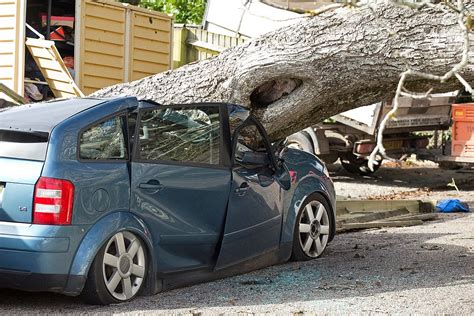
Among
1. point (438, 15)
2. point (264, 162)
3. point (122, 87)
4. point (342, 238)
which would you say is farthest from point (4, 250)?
point (342, 238)

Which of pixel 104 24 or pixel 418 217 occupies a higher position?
pixel 104 24

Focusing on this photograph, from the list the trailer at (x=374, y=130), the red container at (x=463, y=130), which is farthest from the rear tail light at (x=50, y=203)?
the red container at (x=463, y=130)

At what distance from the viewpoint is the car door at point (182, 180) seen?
7.78 m

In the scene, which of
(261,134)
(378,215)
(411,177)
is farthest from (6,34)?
(411,177)

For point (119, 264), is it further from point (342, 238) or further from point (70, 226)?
point (342, 238)

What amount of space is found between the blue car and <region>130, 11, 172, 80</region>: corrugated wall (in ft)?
25.4

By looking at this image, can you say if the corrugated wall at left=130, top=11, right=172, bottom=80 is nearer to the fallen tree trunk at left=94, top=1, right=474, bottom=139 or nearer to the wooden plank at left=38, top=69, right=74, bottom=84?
the wooden plank at left=38, top=69, right=74, bottom=84

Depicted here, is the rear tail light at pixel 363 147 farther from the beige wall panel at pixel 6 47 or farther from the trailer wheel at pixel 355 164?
the beige wall panel at pixel 6 47

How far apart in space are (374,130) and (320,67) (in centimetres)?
838

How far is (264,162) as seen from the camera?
903 cm

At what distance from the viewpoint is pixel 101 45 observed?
1595cm

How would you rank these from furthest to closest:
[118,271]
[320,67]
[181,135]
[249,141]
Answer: [320,67] → [249,141] → [181,135] → [118,271]

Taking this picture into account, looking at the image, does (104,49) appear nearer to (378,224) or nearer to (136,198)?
(378,224)

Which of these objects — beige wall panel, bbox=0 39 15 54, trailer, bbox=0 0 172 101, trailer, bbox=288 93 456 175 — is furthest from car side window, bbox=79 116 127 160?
trailer, bbox=288 93 456 175
